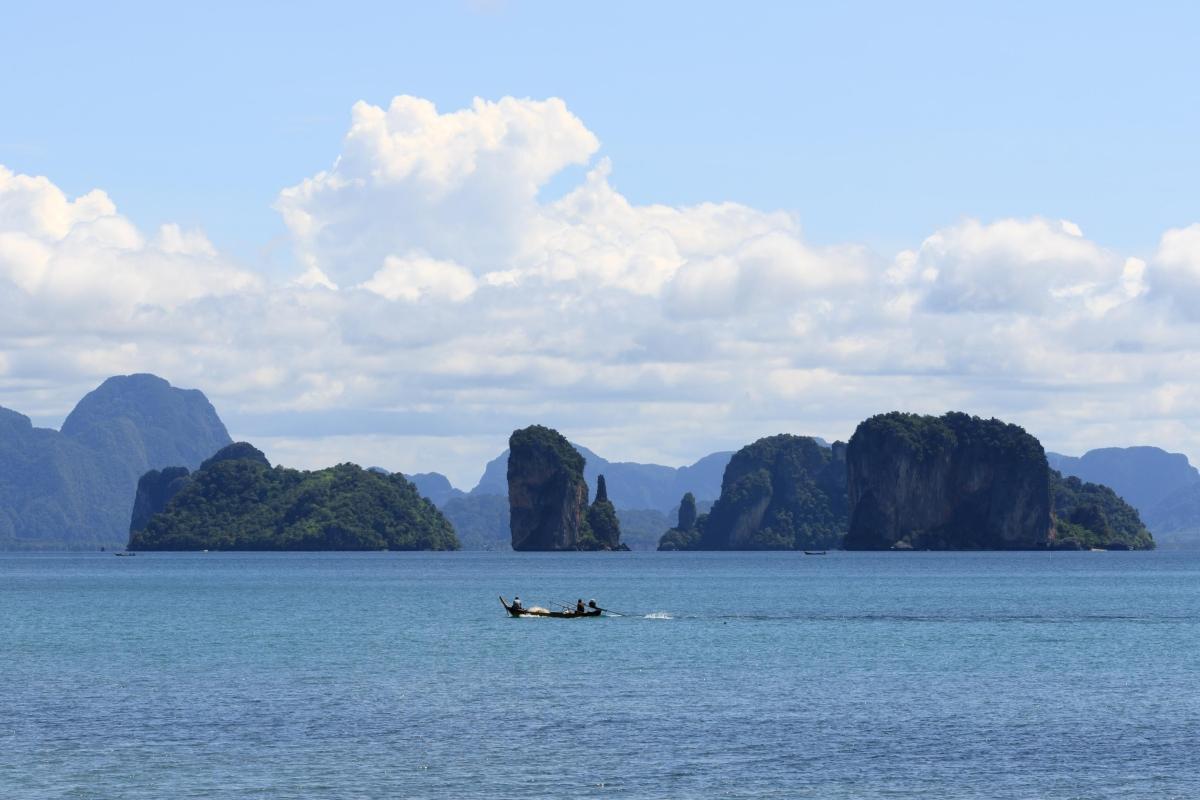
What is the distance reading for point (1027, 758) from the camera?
56.2 metres

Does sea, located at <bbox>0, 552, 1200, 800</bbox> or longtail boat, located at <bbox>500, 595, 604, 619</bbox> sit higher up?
longtail boat, located at <bbox>500, 595, 604, 619</bbox>

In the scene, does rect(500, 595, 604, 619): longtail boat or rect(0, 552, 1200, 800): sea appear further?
rect(500, 595, 604, 619): longtail boat

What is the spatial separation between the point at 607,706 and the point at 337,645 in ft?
124

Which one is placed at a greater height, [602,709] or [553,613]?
[553,613]

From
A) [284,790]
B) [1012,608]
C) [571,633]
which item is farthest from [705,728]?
[1012,608]

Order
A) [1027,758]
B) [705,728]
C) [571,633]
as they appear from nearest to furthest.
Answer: [1027,758]
[705,728]
[571,633]

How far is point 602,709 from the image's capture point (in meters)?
69.4

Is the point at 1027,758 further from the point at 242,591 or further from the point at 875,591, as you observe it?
the point at 242,591

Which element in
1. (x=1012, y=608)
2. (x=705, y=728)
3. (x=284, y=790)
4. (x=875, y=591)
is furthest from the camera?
(x=875, y=591)

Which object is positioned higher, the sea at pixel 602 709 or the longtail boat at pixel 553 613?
the longtail boat at pixel 553 613

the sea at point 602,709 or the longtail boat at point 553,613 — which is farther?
the longtail boat at point 553,613

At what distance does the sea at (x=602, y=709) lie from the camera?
52281mm

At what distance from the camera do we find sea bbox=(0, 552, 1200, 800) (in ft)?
172

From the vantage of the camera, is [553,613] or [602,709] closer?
[602,709]
